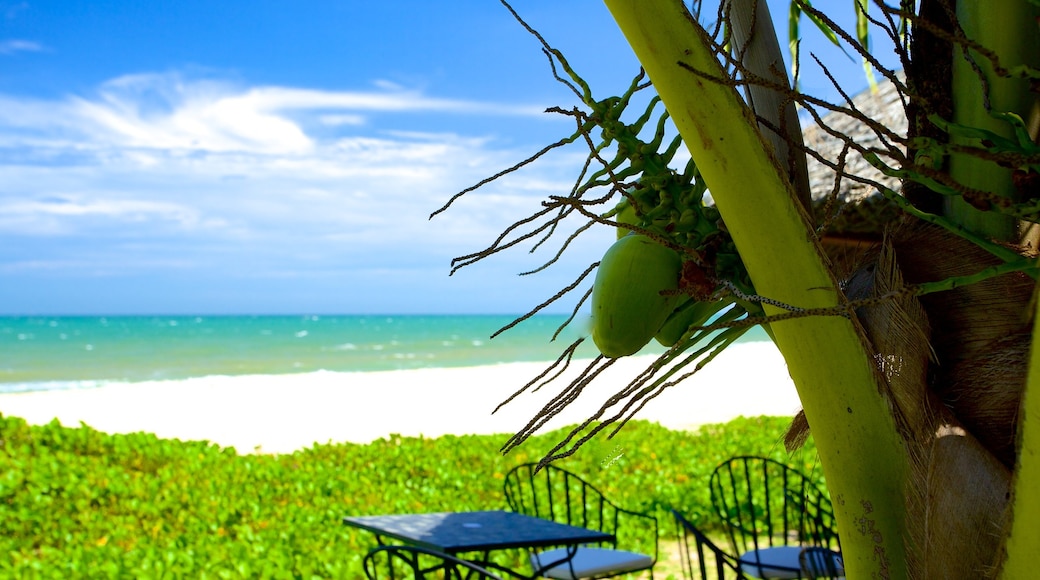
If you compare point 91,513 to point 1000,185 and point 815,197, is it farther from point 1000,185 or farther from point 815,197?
point 1000,185

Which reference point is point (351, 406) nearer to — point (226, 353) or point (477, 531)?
point (477, 531)

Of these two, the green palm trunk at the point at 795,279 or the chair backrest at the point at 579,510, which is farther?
the chair backrest at the point at 579,510

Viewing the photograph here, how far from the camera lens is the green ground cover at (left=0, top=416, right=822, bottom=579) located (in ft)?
15.6

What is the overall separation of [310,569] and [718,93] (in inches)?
167

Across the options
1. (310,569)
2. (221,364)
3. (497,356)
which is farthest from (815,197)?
(497,356)

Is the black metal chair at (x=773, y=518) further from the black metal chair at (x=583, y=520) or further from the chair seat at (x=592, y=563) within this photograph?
the black metal chair at (x=583, y=520)

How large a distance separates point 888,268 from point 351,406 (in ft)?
50.6

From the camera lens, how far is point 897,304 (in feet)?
2.89

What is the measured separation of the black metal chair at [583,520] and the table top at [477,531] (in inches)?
6.7

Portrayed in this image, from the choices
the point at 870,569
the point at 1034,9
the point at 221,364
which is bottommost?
the point at 870,569

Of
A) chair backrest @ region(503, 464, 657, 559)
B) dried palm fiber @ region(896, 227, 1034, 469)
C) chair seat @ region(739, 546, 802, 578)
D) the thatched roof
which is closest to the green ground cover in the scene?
chair backrest @ region(503, 464, 657, 559)

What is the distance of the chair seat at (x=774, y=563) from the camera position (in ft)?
12.4

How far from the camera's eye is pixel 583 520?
5.60 m

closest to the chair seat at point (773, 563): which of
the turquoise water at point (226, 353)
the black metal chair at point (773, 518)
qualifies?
the black metal chair at point (773, 518)
